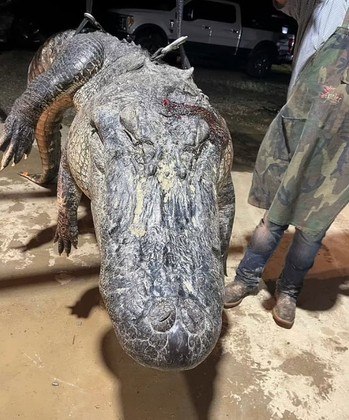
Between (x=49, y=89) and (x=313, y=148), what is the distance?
169 cm

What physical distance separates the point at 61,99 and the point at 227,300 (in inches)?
66.4

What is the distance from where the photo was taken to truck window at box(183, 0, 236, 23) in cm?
974

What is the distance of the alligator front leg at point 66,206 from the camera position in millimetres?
Answer: 2535

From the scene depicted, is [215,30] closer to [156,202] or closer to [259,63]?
[259,63]

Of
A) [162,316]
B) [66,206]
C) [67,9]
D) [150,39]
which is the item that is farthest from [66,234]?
[67,9]

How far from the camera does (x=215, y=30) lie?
10.4m

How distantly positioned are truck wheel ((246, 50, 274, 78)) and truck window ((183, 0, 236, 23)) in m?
1.15

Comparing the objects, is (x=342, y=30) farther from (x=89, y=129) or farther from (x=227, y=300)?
(x=227, y=300)

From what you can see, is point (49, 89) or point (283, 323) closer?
point (283, 323)

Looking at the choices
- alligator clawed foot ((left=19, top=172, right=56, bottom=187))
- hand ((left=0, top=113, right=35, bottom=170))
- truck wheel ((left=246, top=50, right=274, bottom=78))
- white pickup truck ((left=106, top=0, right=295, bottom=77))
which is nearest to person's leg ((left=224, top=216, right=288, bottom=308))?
hand ((left=0, top=113, right=35, bottom=170))

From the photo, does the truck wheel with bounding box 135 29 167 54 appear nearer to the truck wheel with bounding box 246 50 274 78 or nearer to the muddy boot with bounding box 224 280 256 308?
the truck wheel with bounding box 246 50 274 78

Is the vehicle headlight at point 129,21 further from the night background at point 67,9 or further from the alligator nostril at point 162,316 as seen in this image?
the alligator nostril at point 162,316

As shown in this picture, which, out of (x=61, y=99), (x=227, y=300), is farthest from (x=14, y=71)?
(x=227, y=300)

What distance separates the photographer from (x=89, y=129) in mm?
1934
